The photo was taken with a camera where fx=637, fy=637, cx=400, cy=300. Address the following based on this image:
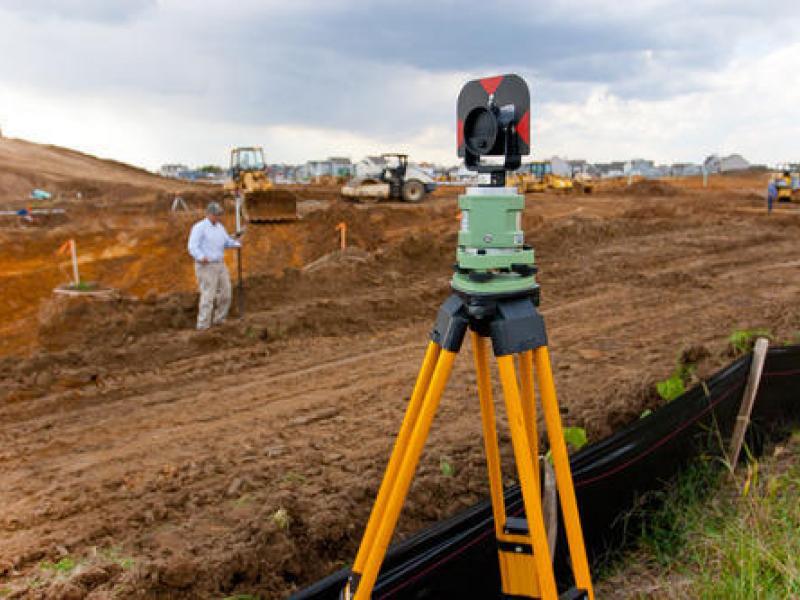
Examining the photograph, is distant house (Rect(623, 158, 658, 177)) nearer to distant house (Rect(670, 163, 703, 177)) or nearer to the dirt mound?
distant house (Rect(670, 163, 703, 177))

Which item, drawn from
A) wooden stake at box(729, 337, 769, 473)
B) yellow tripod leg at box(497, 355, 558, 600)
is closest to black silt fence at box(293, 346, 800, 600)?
wooden stake at box(729, 337, 769, 473)

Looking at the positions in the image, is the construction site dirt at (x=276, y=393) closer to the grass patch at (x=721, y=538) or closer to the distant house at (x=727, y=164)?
the grass patch at (x=721, y=538)

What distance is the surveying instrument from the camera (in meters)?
1.90

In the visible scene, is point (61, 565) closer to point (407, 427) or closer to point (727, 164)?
point (407, 427)

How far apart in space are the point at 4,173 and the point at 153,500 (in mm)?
37201

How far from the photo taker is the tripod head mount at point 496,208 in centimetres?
195

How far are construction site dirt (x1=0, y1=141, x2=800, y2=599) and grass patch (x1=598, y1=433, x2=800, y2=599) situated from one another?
83 centimetres

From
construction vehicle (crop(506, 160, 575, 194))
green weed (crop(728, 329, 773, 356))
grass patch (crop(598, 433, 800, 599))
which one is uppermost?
construction vehicle (crop(506, 160, 575, 194))

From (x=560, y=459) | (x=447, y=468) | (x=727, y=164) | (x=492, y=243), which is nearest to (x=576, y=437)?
(x=447, y=468)

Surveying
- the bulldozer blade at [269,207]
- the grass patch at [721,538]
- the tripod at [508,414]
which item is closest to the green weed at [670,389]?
the grass patch at [721,538]

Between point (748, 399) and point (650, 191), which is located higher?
point (650, 191)

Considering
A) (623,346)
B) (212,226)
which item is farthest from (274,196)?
(623,346)

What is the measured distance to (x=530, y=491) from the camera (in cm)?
186

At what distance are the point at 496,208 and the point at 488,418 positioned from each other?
0.74 meters
